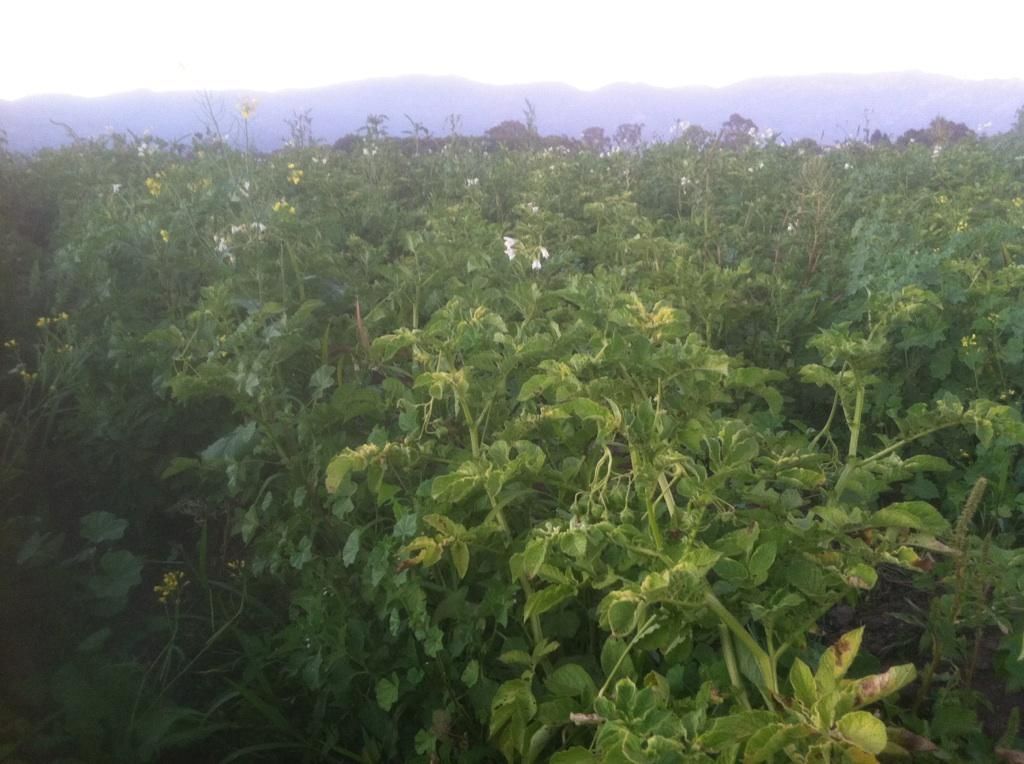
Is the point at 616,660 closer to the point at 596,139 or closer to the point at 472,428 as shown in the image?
the point at 472,428

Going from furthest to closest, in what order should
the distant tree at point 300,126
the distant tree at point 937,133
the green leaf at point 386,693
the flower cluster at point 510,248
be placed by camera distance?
the distant tree at point 937,133
the distant tree at point 300,126
the flower cluster at point 510,248
the green leaf at point 386,693

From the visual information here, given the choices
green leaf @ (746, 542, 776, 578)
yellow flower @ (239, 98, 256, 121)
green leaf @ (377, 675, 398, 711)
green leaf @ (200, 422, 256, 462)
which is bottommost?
green leaf @ (377, 675, 398, 711)

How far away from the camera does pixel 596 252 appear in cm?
332

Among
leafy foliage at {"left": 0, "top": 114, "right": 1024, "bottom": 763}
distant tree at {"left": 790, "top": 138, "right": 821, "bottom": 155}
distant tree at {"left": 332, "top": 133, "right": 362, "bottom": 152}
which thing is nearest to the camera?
leafy foliage at {"left": 0, "top": 114, "right": 1024, "bottom": 763}

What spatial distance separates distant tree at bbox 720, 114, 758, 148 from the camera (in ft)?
27.2

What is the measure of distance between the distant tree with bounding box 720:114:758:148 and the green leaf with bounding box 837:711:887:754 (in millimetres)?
8092

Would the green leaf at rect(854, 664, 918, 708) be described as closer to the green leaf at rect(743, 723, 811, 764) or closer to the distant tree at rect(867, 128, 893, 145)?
the green leaf at rect(743, 723, 811, 764)

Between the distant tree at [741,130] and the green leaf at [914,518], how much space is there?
7.68 metres

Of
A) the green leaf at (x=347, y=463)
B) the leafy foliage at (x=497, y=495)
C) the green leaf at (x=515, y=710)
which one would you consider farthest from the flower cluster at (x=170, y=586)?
the green leaf at (x=515, y=710)

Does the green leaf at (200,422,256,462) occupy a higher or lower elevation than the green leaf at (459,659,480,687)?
higher

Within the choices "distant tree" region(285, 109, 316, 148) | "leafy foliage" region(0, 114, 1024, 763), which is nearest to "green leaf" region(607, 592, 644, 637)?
"leafy foliage" region(0, 114, 1024, 763)

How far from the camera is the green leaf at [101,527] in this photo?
2.04 metres

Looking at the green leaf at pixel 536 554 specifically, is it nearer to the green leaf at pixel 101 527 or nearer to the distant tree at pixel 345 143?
the green leaf at pixel 101 527

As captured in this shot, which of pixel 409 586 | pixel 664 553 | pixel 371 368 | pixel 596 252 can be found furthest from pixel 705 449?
pixel 596 252
